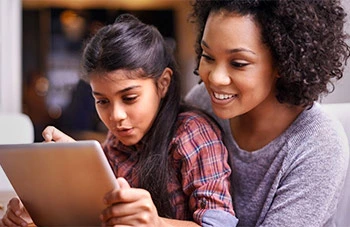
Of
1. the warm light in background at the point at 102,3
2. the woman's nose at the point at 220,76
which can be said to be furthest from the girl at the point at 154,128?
the warm light in background at the point at 102,3

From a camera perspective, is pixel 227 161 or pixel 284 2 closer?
pixel 284 2

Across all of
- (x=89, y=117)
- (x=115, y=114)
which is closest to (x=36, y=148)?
(x=115, y=114)

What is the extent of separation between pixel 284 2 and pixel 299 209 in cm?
38

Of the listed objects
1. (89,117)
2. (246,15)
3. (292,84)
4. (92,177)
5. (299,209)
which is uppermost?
(246,15)

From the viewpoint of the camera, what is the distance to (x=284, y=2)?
3.47 feet

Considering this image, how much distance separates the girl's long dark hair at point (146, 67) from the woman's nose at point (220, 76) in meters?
0.15

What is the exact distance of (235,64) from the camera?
1.07 m

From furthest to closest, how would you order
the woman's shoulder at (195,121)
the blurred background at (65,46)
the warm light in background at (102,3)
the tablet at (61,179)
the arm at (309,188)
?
the warm light in background at (102,3) < the blurred background at (65,46) < the woman's shoulder at (195,121) < the arm at (309,188) < the tablet at (61,179)

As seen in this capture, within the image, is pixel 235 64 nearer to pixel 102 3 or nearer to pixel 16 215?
pixel 16 215

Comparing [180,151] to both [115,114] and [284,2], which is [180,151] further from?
[284,2]

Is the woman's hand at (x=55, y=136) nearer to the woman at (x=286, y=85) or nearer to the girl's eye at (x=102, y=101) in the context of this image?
Result: the girl's eye at (x=102, y=101)

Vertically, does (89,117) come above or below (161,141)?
below

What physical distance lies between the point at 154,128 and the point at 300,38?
1.12 ft

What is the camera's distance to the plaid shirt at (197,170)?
1056 millimetres
